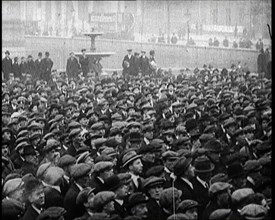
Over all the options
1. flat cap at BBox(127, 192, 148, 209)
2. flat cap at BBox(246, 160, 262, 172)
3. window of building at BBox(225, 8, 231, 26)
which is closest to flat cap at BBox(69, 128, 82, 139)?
flat cap at BBox(127, 192, 148, 209)

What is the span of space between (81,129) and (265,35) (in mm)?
2617

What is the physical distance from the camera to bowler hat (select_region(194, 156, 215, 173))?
4555 mm

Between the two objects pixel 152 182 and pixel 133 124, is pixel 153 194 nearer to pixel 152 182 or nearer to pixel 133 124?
pixel 152 182

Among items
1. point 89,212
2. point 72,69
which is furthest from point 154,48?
point 89,212

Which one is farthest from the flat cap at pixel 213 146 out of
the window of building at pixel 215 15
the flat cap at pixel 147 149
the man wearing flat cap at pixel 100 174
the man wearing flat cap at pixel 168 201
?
the window of building at pixel 215 15

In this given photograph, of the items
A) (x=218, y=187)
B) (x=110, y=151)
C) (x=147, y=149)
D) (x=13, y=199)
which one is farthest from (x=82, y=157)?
(x=218, y=187)

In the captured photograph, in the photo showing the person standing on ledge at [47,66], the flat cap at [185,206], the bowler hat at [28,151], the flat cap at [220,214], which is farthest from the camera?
the person standing on ledge at [47,66]

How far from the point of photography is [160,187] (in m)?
4.12

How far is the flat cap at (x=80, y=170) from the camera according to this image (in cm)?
434

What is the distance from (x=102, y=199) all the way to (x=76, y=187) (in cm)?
57

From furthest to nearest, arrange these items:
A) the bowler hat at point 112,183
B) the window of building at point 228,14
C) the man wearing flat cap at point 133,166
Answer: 1. the window of building at point 228,14
2. the man wearing flat cap at point 133,166
3. the bowler hat at point 112,183

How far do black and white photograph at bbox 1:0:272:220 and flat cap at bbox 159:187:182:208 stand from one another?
0.01 metres

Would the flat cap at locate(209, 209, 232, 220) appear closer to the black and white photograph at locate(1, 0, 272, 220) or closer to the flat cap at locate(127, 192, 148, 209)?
the black and white photograph at locate(1, 0, 272, 220)

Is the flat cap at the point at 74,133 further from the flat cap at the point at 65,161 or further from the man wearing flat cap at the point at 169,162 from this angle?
the man wearing flat cap at the point at 169,162
